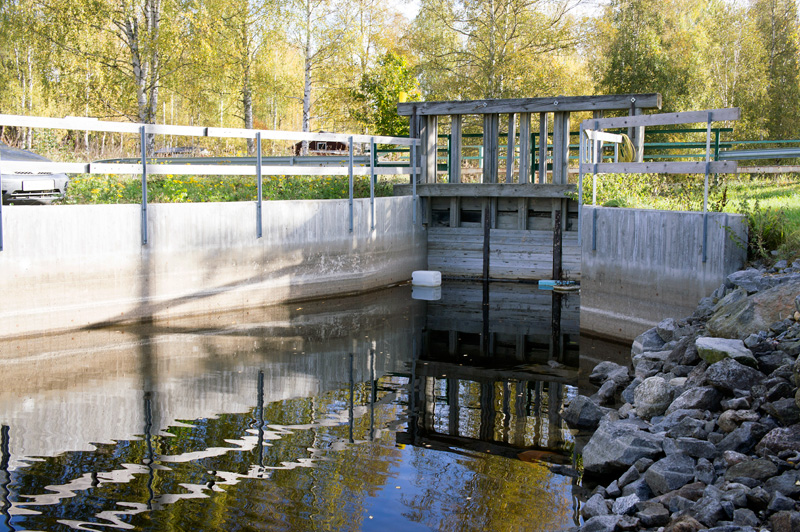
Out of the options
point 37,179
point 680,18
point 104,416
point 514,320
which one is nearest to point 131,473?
A: point 104,416

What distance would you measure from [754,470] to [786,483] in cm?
27

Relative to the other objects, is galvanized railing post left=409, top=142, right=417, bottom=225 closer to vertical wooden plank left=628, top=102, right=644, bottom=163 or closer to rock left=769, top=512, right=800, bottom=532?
vertical wooden plank left=628, top=102, right=644, bottom=163

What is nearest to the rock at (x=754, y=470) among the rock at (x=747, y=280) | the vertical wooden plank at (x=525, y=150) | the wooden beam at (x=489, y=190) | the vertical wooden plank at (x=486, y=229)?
the rock at (x=747, y=280)

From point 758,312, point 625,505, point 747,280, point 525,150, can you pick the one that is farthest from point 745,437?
point 525,150

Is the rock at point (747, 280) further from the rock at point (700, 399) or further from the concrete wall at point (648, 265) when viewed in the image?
the rock at point (700, 399)

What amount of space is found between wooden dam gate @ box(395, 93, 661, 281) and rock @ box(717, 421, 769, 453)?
30.3ft

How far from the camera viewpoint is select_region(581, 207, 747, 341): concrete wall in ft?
30.1

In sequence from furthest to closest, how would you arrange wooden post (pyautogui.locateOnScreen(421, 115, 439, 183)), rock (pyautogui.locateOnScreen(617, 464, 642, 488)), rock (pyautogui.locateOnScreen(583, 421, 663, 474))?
wooden post (pyautogui.locateOnScreen(421, 115, 439, 183)) < rock (pyautogui.locateOnScreen(583, 421, 663, 474)) < rock (pyautogui.locateOnScreen(617, 464, 642, 488))

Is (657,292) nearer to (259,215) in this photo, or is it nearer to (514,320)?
(514,320)

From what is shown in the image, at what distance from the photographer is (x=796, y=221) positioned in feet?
29.8

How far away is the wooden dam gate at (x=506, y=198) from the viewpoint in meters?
14.9

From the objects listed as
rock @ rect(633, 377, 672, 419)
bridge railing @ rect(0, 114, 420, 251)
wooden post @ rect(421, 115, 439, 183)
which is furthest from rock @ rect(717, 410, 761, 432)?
wooden post @ rect(421, 115, 439, 183)

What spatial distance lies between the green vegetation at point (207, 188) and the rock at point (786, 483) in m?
9.00

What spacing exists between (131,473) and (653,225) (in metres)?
6.71
